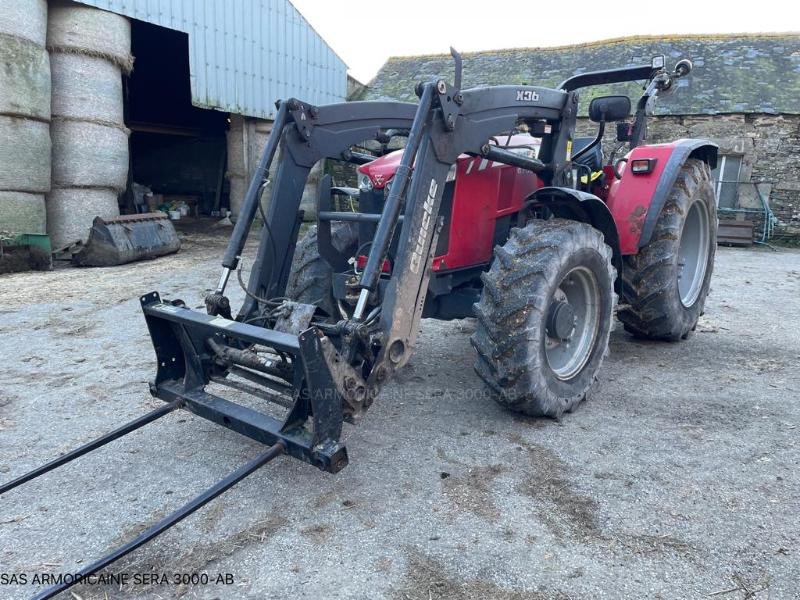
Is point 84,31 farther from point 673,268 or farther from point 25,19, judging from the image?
point 673,268

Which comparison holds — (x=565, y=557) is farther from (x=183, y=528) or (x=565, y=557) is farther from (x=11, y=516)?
(x=11, y=516)

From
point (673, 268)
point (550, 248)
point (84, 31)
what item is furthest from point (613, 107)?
point (84, 31)

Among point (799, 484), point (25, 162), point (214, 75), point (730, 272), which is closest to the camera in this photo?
point (799, 484)

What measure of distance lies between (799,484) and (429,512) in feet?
6.03

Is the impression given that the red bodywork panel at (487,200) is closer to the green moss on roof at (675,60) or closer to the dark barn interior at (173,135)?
the green moss on roof at (675,60)

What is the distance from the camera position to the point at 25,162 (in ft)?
28.7

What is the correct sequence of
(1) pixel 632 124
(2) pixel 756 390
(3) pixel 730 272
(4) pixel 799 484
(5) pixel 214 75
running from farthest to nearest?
(5) pixel 214 75
(3) pixel 730 272
(1) pixel 632 124
(2) pixel 756 390
(4) pixel 799 484

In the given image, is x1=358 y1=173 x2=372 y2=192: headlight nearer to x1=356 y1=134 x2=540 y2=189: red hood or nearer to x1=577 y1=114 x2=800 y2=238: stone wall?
x1=356 y1=134 x2=540 y2=189: red hood

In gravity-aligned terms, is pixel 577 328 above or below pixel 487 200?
below

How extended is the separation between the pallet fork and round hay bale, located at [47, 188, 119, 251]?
728 centimetres

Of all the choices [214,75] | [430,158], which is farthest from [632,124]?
[214,75]

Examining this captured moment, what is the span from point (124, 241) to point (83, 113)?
2.05 m

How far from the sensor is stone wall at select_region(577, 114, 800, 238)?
1409 centimetres

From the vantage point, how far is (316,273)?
4.33 meters
